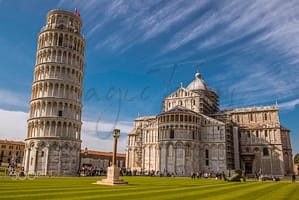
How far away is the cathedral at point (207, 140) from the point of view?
70.6 meters

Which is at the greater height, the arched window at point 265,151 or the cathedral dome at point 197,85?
the cathedral dome at point 197,85

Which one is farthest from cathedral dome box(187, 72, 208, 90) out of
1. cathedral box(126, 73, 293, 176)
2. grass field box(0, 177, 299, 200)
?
grass field box(0, 177, 299, 200)

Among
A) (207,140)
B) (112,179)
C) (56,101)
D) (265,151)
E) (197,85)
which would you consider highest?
(197,85)

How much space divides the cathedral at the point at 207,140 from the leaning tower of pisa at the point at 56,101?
24.2 m

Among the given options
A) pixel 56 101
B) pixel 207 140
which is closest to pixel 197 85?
pixel 207 140

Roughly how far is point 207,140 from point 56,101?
41982 mm

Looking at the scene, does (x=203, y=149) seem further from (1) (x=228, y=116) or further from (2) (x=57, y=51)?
(2) (x=57, y=51)

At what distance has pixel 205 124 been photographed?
250 ft

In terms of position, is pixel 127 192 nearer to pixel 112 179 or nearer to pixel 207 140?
pixel 112 179

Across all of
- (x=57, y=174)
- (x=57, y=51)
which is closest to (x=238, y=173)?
(x=57, y=174)

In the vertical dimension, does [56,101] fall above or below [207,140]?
above

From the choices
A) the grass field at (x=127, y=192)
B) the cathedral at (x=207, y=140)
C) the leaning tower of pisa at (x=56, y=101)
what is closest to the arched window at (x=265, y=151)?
the cathedral at (x=207, y=140)

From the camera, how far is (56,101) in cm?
5722

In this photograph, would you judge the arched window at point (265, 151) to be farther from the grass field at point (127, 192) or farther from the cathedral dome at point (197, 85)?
the grass field at point (127, 192)
